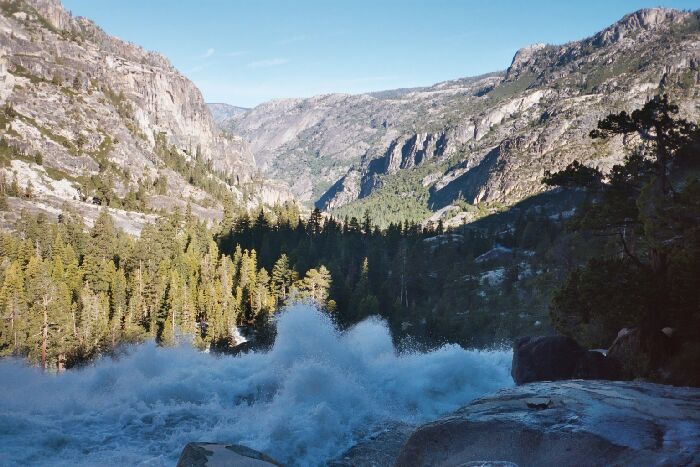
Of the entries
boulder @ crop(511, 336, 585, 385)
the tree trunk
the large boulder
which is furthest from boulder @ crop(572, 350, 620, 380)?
the tree trunk

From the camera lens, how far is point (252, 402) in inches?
1069

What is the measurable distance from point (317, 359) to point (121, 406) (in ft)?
39.7

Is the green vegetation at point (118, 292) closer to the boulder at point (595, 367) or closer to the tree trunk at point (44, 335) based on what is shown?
the tree trunk at point (44, 335)

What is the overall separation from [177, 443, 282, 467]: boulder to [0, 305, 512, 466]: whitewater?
31.1ft

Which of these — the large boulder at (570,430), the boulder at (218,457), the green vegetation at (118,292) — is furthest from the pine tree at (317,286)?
the large boulder at (570,430)

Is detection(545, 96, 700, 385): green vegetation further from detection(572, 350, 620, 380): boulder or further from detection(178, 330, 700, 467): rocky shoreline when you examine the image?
detection(178, 330, 700, 467): rocky shoreline

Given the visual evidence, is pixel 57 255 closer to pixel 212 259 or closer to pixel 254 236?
pixel 212 259

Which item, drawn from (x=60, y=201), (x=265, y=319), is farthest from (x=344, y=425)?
(x=60, y=201)

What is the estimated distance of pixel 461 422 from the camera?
9773 millimetres

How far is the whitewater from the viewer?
20.6 meters

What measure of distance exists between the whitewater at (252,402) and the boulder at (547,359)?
5.44m

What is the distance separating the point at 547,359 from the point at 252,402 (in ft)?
56.6

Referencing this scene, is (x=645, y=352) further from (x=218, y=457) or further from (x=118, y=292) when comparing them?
(x=118, y=292)

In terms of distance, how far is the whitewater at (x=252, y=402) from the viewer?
67.5ft
